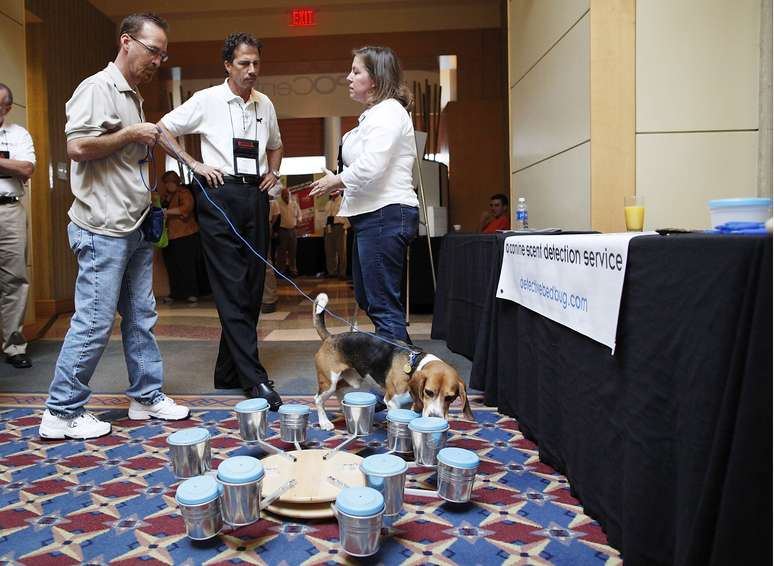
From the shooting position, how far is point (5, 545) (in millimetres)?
1489

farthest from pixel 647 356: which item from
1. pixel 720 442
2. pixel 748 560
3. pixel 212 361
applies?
pixel 212 361

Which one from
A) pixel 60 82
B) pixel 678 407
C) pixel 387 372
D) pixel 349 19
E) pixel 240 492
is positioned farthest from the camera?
pixel 349 19

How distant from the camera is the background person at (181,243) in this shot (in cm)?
725

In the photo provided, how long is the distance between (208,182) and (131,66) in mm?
530

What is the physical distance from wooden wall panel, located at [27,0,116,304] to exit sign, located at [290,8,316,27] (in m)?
2.55

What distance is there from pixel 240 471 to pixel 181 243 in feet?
20.5

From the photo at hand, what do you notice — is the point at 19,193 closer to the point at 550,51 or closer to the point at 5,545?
the point at 5,545

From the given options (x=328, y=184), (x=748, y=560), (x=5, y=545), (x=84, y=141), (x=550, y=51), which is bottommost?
(x=5, y=545)

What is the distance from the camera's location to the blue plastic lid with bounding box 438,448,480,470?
61.9 inches

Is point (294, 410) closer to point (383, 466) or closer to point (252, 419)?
point (252, 419)

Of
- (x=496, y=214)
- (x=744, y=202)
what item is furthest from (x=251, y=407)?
(x=496, y=214)

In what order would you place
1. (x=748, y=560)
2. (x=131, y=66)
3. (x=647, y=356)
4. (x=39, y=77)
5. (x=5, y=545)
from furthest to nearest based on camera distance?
(x=39, y=77) → (x=131, y=66) → (x=5, y=545) → (x=647, y=356) → (x=748, y=560)

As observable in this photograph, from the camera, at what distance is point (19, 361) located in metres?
3.52

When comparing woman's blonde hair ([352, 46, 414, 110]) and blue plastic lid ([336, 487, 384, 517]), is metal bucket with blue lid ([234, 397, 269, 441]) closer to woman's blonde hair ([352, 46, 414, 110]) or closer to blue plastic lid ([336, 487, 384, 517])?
blue plastic lid ([336, 487, 384, 517])
